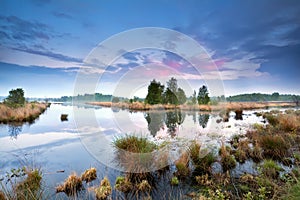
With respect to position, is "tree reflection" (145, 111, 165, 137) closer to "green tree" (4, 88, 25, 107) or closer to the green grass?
the green grass

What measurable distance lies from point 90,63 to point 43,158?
4.22 m

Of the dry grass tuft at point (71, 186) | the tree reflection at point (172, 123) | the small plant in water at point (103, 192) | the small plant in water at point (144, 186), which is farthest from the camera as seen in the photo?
the tree reflection at point (172, 123)

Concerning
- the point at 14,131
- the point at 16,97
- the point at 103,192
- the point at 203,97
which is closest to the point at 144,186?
the point at 103,192

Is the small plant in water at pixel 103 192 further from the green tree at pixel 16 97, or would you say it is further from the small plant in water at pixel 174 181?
the green tree at pixel 16 97

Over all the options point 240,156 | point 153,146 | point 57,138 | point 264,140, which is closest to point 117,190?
point 153,146

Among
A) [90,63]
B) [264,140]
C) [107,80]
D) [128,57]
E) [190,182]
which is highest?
[128,57]

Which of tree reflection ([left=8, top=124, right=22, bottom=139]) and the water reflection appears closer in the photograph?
tree reflection ([left=8, top=124, right=22, bottom=139])

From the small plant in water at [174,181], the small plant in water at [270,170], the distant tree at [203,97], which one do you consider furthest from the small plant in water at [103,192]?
the distant tree at [203,97]

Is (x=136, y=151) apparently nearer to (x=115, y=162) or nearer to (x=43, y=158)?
(x=115, y=162)

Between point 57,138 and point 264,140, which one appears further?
→ point 57,138

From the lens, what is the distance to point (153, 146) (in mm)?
6156

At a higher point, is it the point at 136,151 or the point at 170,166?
the point at 136,151

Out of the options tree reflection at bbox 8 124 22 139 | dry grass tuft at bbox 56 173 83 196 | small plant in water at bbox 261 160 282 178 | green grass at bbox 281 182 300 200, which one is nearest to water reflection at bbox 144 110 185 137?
small plant in water at bbox 261 160 282 178

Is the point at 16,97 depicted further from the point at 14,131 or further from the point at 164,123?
the point at 164,123
